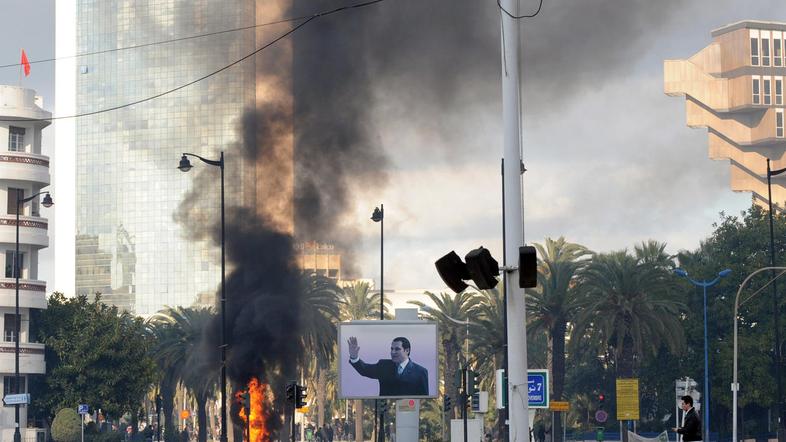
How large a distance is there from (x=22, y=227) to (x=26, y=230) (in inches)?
14.1

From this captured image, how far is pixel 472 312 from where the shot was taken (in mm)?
84625

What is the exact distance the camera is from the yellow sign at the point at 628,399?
50469mm

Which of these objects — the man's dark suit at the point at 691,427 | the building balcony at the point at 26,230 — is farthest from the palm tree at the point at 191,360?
the man's dark suit at the point at 691,427

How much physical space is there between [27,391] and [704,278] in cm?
4277

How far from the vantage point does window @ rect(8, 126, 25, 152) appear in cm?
8007

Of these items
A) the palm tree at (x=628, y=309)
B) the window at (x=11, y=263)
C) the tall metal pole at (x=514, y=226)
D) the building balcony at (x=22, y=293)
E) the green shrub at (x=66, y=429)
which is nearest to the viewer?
the tall metal pole at (x=514, y=226)

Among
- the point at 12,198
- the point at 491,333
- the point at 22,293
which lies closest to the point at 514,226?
the point at 491,333

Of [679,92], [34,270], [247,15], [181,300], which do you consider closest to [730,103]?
[679,92]

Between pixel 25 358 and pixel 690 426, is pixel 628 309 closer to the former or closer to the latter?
pixel 25 358

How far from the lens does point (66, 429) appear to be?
69.1 metres

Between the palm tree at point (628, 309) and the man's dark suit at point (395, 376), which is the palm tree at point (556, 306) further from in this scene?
the man's dark suit at point (395, 376)

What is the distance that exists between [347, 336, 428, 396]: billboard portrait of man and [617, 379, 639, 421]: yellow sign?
7.83 m

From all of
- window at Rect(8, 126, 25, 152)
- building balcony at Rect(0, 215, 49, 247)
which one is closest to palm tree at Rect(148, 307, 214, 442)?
building balcony at Rect(0, 215, 49, 247)

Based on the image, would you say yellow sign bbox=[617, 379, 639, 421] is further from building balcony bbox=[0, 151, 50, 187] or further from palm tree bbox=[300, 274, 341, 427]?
building balcony bbox=[0, 151, 50, 187]
